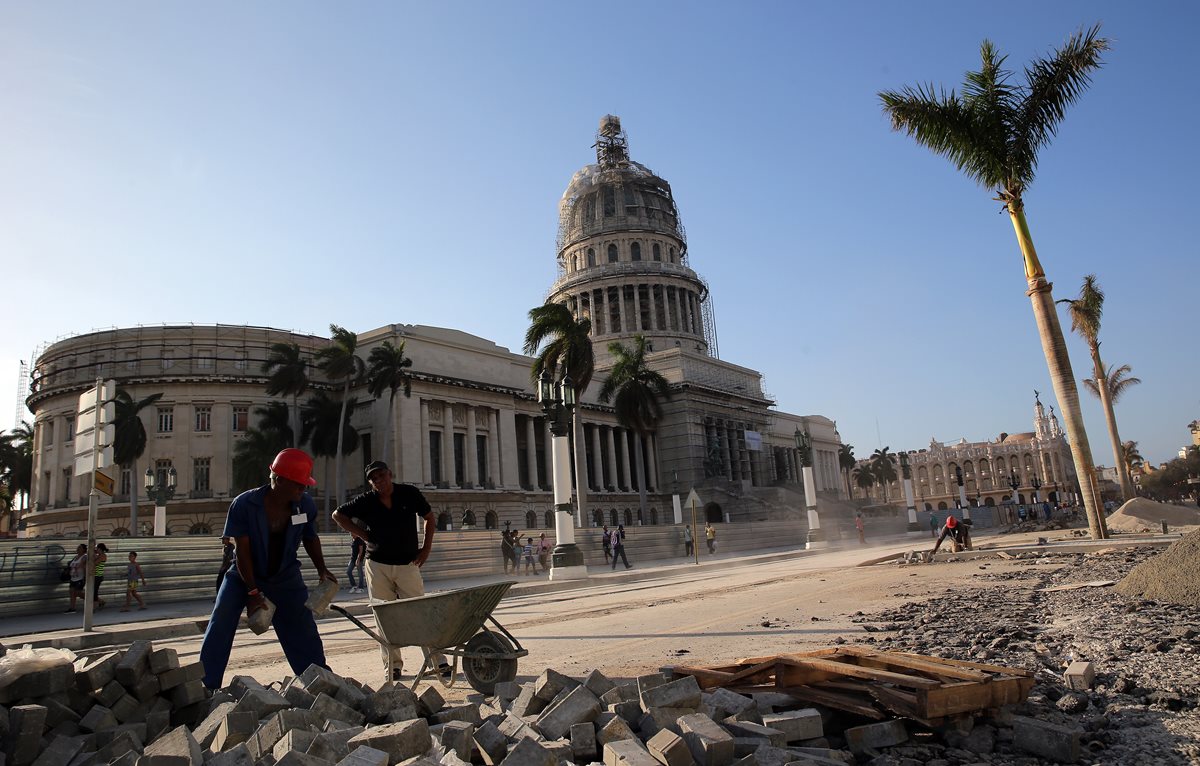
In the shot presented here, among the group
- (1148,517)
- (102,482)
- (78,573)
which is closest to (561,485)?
(78,573)

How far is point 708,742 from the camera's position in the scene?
3.41 m

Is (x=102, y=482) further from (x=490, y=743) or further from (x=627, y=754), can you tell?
(x=627, y=754)

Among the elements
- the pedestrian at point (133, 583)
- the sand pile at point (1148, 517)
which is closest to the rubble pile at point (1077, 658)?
the sand pile at point (1148, 517)

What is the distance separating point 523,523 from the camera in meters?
51.2

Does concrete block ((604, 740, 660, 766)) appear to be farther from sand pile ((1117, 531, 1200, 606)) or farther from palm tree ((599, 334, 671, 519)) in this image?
palm tree ((599, 334, 671, 519))

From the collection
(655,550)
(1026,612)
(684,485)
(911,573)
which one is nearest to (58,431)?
(655,550)

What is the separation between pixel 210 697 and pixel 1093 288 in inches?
1638

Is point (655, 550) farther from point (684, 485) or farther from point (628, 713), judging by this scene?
point (628, 713)

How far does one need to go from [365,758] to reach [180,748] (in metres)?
0.87

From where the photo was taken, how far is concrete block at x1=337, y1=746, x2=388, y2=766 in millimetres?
3145

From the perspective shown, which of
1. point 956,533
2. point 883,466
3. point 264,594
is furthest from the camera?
point 883,466

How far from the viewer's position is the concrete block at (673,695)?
402 centimetres

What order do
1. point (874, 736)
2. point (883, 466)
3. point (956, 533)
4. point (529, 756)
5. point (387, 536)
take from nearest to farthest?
point (529, 756) → point (874, 736) → point (387, 536) → point (956, 533) → point (883, 466)

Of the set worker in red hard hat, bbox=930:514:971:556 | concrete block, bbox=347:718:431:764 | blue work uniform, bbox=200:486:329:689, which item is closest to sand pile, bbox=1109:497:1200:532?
worker in red hard hat, bbox=930:514:971:556
